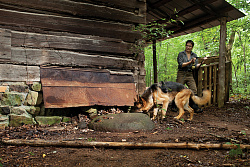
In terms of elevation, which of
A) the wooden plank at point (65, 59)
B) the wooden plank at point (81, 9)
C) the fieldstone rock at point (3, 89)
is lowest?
the fieldstone rock at point (3, 89)

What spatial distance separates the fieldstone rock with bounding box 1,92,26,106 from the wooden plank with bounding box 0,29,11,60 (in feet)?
2.84

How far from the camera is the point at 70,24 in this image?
4797mm

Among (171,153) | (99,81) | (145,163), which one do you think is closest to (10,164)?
(145,163)

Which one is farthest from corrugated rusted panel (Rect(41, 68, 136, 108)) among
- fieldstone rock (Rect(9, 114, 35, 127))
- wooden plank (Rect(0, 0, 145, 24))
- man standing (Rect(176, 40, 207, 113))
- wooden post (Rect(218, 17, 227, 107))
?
wooden post (Rect(218, 17, 227, 107))

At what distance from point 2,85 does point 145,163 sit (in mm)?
3675

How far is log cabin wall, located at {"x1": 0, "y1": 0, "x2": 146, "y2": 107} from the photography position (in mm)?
4180

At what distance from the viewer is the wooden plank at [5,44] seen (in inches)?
159

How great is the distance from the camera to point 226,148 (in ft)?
8.86

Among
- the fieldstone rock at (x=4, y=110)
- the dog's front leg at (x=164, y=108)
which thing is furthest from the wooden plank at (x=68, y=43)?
the dog's front leg at (x=164, y=108)

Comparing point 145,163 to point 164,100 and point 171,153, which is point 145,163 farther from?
point 164,100

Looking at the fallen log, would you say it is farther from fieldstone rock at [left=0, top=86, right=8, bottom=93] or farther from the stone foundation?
fieldstone rock at [left=0, top=86, right=8, bottom=93]

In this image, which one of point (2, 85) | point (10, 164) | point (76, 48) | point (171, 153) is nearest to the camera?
point (10, 164)

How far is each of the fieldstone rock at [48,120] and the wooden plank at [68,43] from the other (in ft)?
5.89

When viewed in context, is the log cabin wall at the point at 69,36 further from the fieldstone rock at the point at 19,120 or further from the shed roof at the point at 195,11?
the shed roof at the point at 195,11
